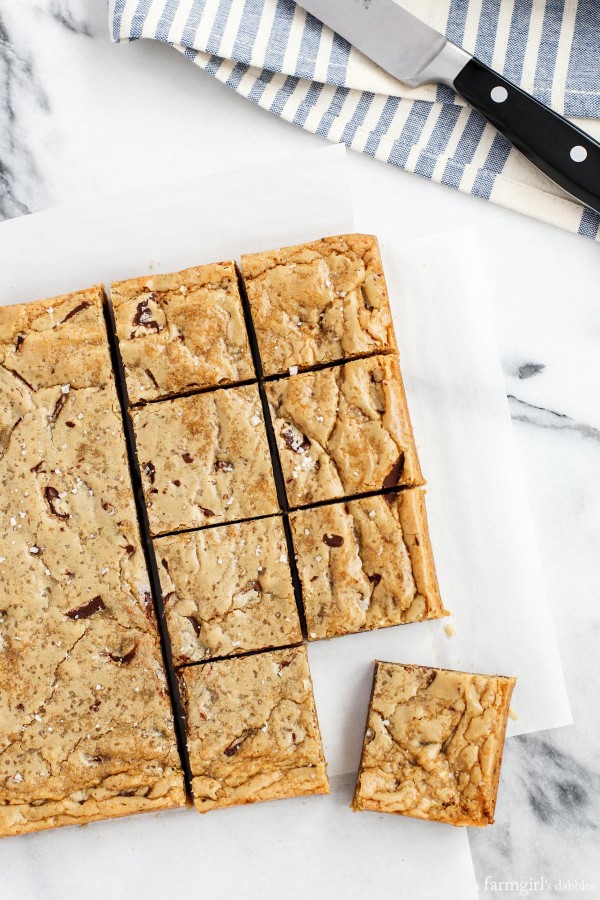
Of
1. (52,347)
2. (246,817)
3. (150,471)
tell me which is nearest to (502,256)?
(150,471)

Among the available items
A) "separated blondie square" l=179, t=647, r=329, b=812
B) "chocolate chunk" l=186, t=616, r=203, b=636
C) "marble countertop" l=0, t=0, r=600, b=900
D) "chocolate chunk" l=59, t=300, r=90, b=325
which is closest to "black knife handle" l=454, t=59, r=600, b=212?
"marble countertop" l=0, t=0, r=600, b=900

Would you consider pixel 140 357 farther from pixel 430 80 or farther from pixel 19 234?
pixel 430 80

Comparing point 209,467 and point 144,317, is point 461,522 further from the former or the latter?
point 144,317

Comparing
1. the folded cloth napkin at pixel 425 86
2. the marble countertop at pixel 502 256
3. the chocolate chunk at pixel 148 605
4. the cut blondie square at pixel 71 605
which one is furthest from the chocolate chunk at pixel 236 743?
the folded cloth napkin at pixel 425 86

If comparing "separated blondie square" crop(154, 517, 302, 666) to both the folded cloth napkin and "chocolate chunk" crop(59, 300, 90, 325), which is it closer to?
"chocolate chunk" crop(59, 300, 90, 325)

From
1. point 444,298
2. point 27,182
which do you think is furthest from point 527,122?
point 27,182
